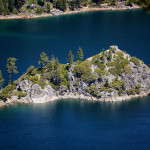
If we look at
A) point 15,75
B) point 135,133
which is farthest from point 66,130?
point 15,75

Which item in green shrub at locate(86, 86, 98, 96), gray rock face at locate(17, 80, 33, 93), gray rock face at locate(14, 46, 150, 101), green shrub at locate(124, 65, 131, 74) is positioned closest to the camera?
green shrub at locate(86, 86, 98, 96)

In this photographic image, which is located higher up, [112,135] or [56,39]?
[56,39]

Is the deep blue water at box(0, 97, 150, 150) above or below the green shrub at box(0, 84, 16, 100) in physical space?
below

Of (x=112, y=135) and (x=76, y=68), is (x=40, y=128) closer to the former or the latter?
(x=112, y=135)

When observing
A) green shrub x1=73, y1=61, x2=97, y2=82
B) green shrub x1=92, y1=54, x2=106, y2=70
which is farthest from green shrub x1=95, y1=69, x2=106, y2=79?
green shrub x1=73, y1=61, x2=97, y2=82

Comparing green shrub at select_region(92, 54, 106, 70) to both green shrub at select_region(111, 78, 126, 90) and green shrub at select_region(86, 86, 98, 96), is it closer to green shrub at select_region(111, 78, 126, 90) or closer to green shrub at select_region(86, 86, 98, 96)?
green shrub at select_region(111, 78, 126, 90)

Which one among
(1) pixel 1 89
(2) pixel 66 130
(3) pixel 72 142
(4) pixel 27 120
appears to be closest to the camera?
(3) pixel 72 142

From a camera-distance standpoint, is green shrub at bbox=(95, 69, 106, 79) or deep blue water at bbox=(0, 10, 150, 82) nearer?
green shrub at bbox=(95, 69, 106, 79)
